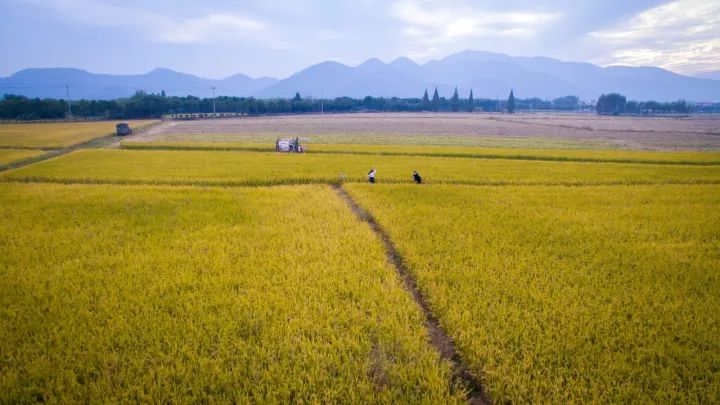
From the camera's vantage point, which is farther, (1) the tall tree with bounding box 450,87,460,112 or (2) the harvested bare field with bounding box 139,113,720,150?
(1) the tall tree with bounding box 450,87,460,112

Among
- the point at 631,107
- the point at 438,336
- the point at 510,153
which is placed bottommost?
the point at 438,336

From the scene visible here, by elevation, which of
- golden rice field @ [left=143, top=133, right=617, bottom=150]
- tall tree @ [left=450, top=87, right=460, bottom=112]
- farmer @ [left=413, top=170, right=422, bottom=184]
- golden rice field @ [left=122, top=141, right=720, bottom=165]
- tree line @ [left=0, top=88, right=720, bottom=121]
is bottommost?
farmer @ [left=413, top=170, right=422, bottom=184]

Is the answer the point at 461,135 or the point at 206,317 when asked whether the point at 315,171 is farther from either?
the point at 461,135

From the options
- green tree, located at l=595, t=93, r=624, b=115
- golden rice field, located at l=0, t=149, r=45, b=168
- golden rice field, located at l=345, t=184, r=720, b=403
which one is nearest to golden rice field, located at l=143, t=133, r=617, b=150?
golden rice field, located at l=0, t=149, r=45, b=168

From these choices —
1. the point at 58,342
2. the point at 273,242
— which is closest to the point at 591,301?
the point at 273,242

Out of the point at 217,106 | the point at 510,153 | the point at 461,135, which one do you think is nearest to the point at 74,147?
the point at 510,153

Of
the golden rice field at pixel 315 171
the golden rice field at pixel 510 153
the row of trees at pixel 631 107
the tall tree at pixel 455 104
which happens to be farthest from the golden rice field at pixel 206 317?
the row of trees at pixel 631 107

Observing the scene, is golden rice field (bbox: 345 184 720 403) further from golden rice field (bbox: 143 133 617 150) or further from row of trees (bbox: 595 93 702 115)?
row of trees (bbox: 595 93 702 115)
